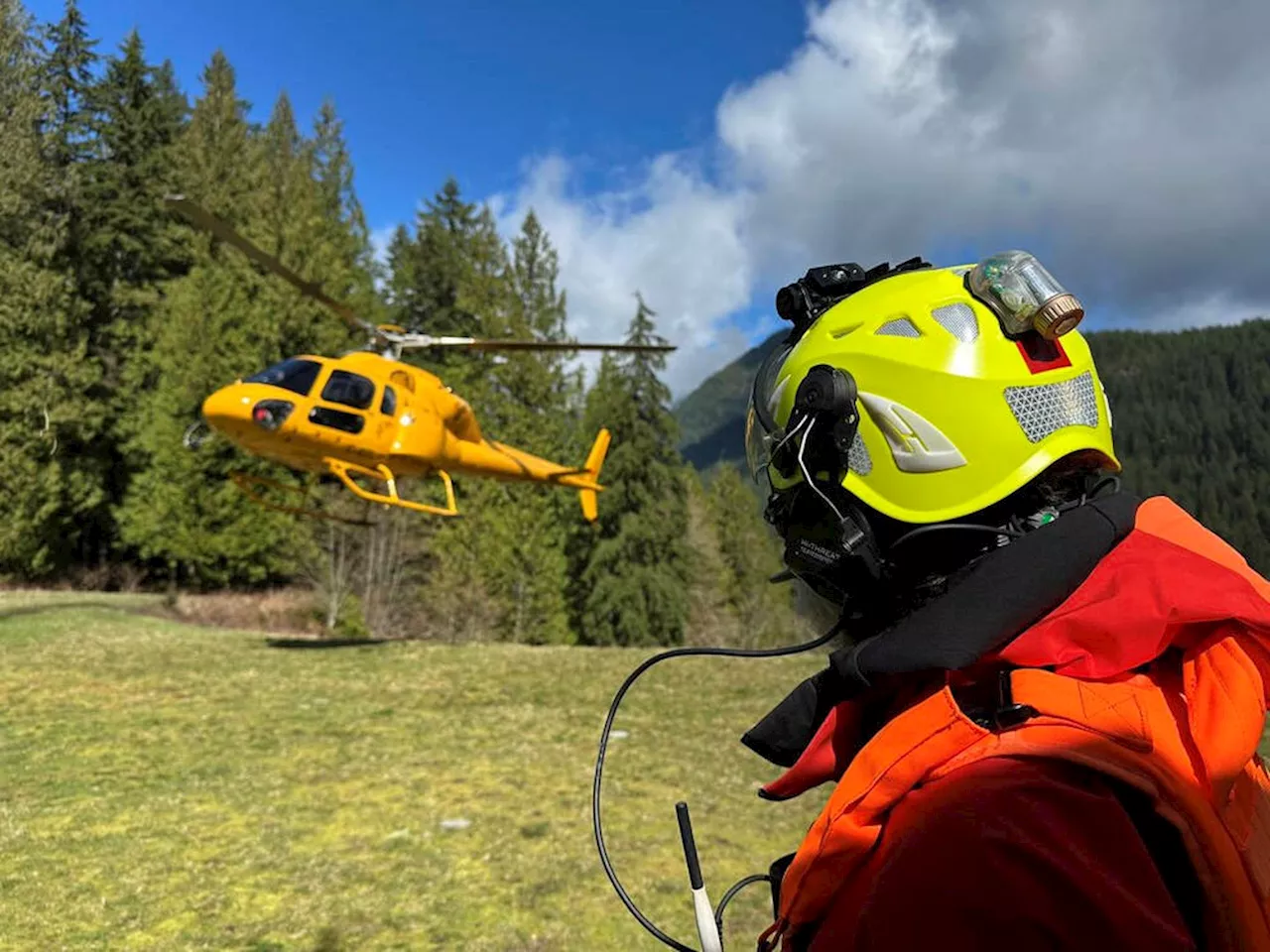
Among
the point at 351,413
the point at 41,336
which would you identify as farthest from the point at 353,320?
the point at 41,336

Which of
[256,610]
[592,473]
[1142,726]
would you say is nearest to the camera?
[1142,726]

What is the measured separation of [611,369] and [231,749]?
2224cm

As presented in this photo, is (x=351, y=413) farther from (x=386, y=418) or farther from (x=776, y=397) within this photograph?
(x=776, y=397)

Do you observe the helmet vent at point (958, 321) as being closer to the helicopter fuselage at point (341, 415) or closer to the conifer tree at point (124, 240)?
the helicopter fuselage at point (341, 415)

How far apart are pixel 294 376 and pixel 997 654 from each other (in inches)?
399

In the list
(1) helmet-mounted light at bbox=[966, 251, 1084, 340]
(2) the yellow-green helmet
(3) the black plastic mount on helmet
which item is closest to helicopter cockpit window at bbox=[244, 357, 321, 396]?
(3) the black plastic mount on helmet

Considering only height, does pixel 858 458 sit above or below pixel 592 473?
below

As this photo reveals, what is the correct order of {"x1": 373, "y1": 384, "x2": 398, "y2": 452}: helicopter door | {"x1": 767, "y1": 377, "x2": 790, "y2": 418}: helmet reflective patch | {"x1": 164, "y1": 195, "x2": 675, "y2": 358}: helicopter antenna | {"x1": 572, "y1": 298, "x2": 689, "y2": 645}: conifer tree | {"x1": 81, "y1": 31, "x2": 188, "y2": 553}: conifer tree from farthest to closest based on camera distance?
{"x1": 572, "y1": 298, "x2": 689, "y2": 645}: conifer tree → {"x1": 81, "y1": 31, "x2": 188, "y2": 553}: conifer tree → {"x1": 373, "y1": 384, "x2": 398, "y2": 452}: helicopter door → {"x1": 164, "y1": 195, "x2": 675, "y2": 358}: helicopter antenna → {"x1": 767, "y1": 377, "x2": 790, "y2": 418}: helmet reflective patch

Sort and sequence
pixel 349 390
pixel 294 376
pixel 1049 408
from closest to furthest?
1. pixel 1049 408
2. pixel 294 376
3. pixel 349 390

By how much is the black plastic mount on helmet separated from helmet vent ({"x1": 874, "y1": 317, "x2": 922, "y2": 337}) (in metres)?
0.20

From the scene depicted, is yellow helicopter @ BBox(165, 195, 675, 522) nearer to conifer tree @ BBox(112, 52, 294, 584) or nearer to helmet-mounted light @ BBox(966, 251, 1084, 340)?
helmet-mounted light @ BBox(966, 251, 1084, 340)

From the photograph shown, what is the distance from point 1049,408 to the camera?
1319 millimetres

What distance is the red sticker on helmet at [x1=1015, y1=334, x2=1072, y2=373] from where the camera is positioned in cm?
134

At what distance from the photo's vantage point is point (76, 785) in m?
5.75
